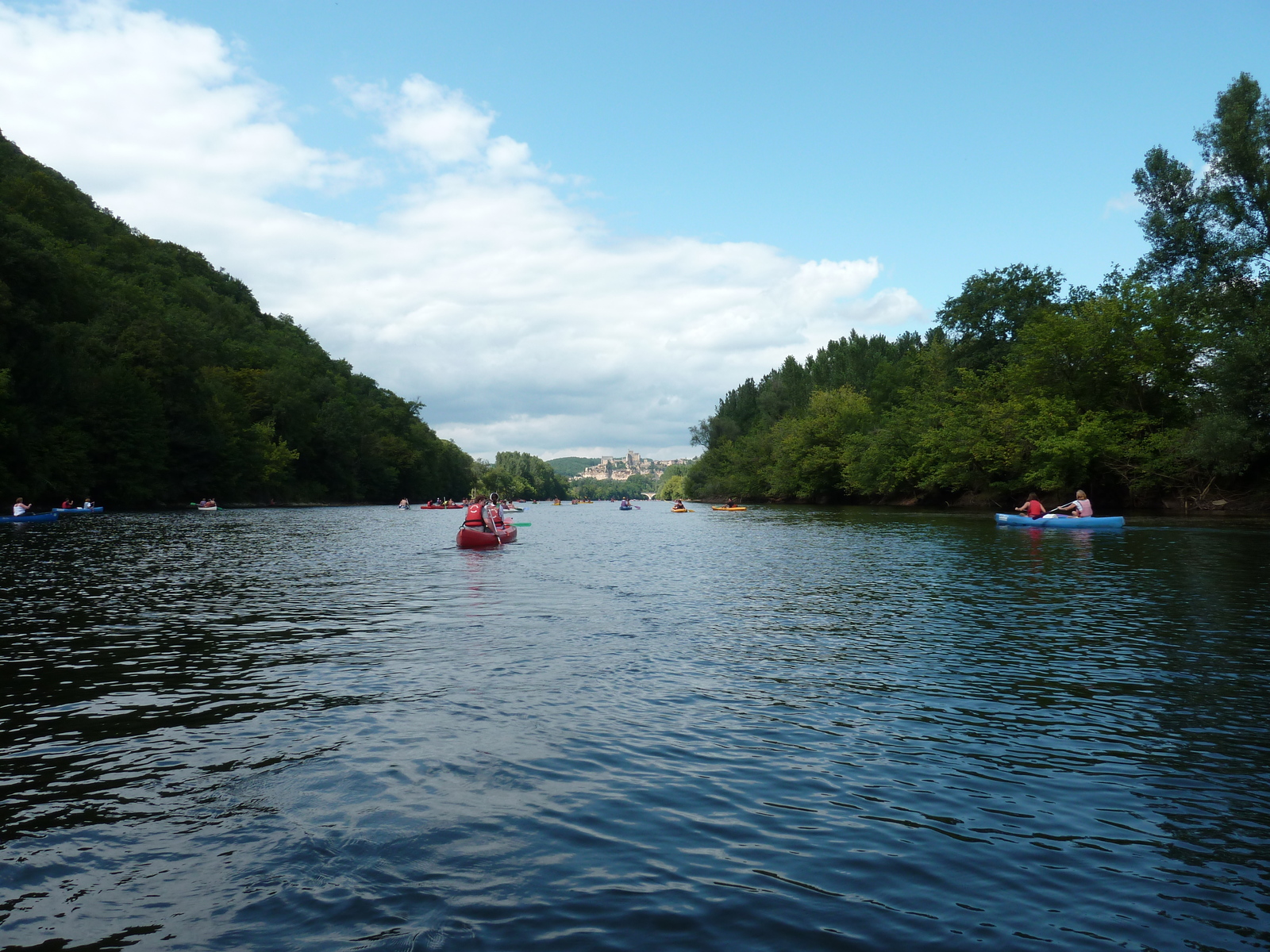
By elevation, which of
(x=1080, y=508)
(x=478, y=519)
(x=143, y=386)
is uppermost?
(x=143, y=386)

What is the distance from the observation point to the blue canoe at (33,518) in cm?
4934

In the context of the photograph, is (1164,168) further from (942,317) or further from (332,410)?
(332,410)

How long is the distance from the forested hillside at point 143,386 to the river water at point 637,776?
177 feet

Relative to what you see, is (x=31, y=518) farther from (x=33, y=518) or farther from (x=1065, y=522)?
(x=1065, y=522)

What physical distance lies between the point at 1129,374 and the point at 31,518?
248 feet

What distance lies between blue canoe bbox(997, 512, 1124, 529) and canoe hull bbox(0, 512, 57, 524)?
58.2 metres

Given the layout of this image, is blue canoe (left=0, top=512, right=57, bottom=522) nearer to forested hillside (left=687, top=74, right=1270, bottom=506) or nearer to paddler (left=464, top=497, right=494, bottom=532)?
paddler (left=464, top=497, right=494, bottom=532)

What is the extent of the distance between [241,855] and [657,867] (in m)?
3.11

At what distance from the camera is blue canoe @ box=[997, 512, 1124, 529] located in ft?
142

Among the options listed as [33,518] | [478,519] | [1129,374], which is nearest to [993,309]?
[1129,374]

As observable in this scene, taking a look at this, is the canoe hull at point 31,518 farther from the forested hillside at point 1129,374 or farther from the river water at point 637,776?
the forested hillside at point 1129,374

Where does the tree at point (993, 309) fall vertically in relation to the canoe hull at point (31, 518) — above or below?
above

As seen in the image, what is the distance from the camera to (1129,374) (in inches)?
2441

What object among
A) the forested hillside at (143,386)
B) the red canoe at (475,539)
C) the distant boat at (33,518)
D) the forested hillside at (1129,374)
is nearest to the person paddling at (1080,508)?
the forested hillside at (1129,374)
